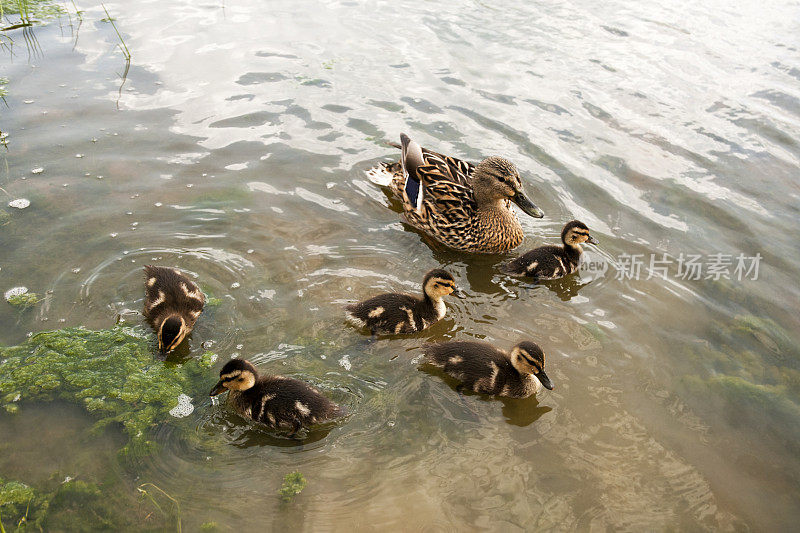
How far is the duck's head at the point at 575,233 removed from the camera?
5312 mm

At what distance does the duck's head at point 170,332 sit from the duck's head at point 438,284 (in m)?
1.84

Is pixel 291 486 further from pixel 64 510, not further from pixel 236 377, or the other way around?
pixel 64 510

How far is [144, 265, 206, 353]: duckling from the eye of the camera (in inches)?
160

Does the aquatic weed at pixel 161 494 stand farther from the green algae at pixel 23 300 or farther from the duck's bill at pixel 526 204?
the duck's bill at pixel 526 204

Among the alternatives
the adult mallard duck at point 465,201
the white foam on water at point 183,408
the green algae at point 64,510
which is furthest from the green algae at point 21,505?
the adult mallard duck at point 465,201

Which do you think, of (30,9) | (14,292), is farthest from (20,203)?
(30,9)

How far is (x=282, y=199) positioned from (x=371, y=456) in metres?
3.24

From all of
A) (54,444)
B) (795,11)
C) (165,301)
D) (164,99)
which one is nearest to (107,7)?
(164,99)

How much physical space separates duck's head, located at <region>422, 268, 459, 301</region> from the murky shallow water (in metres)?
0.39

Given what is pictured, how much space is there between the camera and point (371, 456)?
3.65 meters

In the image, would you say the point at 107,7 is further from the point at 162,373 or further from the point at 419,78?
the point at 162,373

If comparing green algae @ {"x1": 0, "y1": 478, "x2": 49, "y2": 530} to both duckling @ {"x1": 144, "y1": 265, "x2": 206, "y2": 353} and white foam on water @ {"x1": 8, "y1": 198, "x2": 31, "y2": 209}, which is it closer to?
duckling @ {"x1": 144, "y1": 265, "x2": 206, "y2": 353}

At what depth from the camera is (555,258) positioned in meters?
5.28

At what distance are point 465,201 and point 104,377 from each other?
3540 mm
